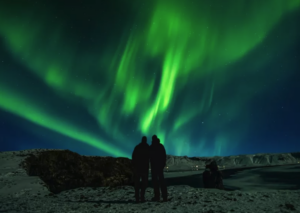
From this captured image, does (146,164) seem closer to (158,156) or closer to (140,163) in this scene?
(140,163)

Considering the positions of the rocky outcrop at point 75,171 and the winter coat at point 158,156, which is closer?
the winter coat at point 158,156

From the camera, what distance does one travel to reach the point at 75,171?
20.0 metres

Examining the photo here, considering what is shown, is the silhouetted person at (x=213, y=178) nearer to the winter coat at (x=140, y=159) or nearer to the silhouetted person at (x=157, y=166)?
the silhouetted person at (x=157, y=166)

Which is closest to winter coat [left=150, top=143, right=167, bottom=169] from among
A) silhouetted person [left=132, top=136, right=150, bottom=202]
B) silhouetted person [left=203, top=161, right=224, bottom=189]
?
silhouetted person [left=132, top=136, right=150, bottom=202]

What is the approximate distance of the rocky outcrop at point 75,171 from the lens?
19188 millimetres

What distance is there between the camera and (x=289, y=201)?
11.6 m

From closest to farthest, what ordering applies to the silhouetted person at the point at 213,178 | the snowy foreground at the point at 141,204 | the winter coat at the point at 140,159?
the snowy foreground at the point at 141,204 < the winter coat at the point at 140,159 < the silhouetted person at the point at 213,178

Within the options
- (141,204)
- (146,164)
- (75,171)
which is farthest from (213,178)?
(75,171)

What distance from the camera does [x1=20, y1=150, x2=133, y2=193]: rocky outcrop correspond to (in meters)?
19.2

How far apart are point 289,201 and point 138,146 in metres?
7.51

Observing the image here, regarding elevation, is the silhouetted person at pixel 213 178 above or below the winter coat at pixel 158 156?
below

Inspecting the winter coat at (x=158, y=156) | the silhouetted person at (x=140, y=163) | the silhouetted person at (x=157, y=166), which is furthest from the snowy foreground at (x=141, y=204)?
the winter coat at (x=158, y=156)

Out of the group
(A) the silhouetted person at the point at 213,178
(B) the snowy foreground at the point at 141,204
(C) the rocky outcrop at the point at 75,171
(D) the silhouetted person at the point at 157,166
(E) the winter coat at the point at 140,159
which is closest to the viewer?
(B) the snowy foreground at the point at 141,204

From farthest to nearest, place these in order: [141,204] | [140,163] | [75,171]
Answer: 1. [75,171]
2. [140,163]
3. [141,204]
